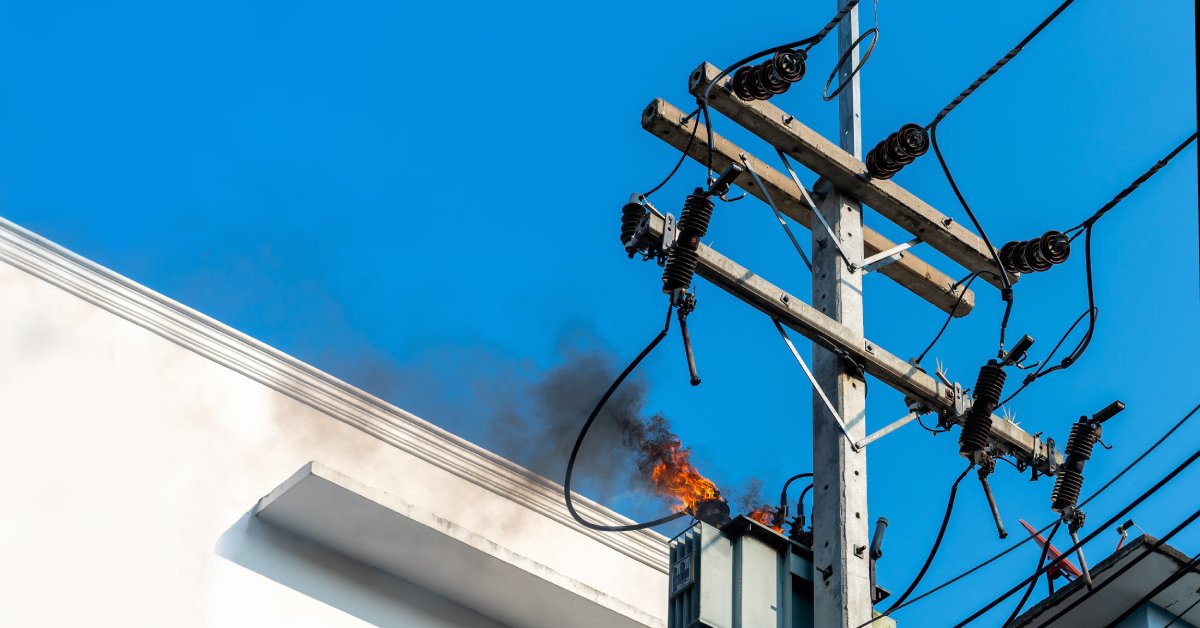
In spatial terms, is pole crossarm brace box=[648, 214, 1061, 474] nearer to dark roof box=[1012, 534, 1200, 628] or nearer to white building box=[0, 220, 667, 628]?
dark roof box=[1012, 534, 1200, 628]

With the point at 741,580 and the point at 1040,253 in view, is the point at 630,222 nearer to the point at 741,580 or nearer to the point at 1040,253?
the point at 741,580

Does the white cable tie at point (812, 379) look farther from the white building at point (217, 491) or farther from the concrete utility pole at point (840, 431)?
the white building at point (217, 491)

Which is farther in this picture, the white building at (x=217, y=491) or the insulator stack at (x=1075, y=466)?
the white building at (x=217, y=491)

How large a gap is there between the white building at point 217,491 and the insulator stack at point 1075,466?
8721 mm

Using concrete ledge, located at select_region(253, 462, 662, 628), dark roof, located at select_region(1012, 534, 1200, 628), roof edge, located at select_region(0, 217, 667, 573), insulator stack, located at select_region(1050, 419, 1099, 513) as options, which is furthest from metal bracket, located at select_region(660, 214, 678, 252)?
roof edge, located at select_region(0, 217, 667, 573)

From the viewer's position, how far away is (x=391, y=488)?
58.1 feet

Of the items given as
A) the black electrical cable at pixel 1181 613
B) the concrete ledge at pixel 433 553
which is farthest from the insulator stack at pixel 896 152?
the concrete ledge at pixel 433 553

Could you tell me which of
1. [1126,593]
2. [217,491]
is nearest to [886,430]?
[1126,593]

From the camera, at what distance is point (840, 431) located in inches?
356

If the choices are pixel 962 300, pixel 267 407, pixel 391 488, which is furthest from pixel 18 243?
pixel 962 300

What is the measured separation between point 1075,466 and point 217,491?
10176mm

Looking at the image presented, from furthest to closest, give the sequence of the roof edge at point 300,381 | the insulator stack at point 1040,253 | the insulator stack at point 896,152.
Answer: the roof edge at point 300,381 → the insulator stack at point 1040,253 → the insulator stack at point 896,152

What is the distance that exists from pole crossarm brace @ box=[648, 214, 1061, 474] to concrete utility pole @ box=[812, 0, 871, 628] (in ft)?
0.47

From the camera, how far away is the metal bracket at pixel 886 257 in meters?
10.2
